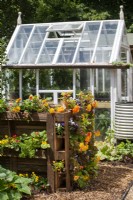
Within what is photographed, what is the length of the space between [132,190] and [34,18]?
15.4 meters

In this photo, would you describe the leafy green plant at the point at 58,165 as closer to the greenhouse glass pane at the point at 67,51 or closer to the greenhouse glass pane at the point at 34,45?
the greenhouse glass pane at the point at 67,51

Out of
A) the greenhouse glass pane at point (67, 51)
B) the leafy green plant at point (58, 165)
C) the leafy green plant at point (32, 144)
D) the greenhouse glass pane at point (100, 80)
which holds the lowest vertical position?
the leafy green plant at point (58, 165)

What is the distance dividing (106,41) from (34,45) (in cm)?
192

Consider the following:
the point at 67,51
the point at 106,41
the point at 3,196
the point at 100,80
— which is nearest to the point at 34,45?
the point at 67,51

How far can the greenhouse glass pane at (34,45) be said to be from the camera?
1013 centimetres

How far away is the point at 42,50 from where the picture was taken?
10.3 meters

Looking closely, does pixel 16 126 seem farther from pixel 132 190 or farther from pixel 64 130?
pixel 132 190

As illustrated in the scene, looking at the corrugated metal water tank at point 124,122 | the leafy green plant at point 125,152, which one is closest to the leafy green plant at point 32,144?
the leafy green plant at point 125,152

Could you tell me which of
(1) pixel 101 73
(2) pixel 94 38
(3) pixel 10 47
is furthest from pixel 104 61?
(3) pixel 10 47

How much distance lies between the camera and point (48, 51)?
10.2m

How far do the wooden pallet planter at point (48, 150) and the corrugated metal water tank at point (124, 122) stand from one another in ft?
9.57

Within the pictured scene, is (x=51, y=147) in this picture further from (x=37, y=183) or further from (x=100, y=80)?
(x=100, y=80)

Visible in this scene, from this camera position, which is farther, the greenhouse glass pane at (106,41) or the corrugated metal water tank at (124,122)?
the greenhouse glass pane at (106,41)

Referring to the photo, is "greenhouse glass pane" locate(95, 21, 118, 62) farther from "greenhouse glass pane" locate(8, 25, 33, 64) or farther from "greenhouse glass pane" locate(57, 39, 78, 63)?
"greenhouse glass pane" locate(8, 25, 33, 64)
